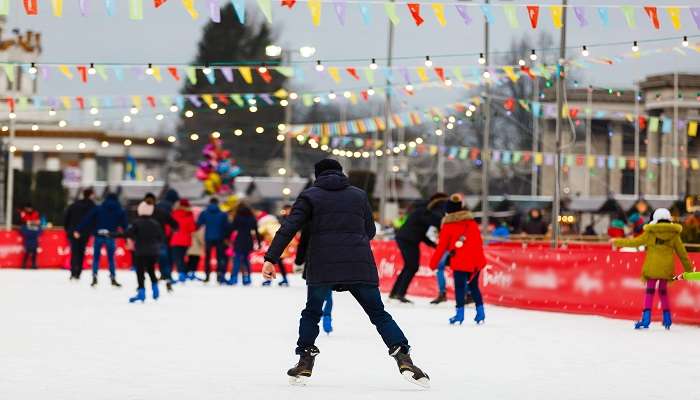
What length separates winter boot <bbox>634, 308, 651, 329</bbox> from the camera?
16688 mm

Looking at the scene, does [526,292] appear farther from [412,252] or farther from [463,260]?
[463,260]

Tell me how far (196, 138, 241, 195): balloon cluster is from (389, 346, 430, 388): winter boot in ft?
227

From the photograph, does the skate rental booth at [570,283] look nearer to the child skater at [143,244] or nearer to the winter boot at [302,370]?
the child skater at [143,244]

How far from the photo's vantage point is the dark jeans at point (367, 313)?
10.1 m

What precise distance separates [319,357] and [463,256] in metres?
5.01

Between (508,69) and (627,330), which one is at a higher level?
(508,69)

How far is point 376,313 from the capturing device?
10.2 metres

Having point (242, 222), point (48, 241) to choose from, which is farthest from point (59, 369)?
point (48, 241)

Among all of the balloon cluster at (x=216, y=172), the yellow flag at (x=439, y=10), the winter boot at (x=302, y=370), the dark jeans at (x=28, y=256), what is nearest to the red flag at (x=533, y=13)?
the yellow flag at (x=439, y=10)

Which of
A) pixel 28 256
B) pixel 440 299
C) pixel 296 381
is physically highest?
pixel 296 381

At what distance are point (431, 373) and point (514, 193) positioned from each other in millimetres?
74484

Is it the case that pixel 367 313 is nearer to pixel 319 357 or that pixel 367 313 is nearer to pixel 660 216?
pixel 319 357

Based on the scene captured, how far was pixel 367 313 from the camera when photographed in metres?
10.0

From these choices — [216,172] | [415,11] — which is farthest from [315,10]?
[216,172]
